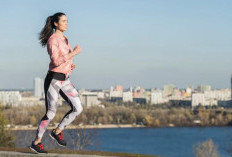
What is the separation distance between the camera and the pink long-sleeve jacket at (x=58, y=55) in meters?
3.57

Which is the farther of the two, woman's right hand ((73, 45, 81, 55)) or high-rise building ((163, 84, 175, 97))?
high-rise building ((163, 84, 175, 97))

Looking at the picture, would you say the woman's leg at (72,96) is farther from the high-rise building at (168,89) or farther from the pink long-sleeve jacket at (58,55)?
the high-rise building at (168,89)

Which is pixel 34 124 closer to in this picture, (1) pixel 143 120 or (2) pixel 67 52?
(1) pixel 143 120

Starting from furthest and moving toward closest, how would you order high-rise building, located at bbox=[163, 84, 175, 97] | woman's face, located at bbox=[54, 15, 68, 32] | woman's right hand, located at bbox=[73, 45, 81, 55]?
high-rise building, located at bbox=[163, 84, 175, 97]
woman's face, located at bbox=[54, 15, 68, 32]
woman's right hand, located at bbox=[73, 45, 81, 55]

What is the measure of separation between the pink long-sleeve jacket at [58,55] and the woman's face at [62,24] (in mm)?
67

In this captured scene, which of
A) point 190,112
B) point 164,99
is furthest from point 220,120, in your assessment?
point 164,99

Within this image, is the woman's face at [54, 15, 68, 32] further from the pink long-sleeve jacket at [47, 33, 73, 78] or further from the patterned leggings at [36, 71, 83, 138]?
the patterned leggings at [36, 71, 83, 138]

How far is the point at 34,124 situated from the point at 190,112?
3058 centimetres

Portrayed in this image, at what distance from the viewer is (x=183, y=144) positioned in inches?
1639

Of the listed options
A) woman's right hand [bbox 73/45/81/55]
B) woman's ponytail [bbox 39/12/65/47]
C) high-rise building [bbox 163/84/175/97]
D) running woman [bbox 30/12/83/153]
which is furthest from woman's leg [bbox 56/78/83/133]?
high-rise building [bbox 163/84/175/97]

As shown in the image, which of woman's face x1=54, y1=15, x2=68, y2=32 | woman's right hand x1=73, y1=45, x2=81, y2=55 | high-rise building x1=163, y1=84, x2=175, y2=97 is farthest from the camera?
high-rise building x1=163, y1=84, x2=175, y2=97

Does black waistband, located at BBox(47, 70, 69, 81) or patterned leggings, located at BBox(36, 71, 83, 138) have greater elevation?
black waistband, located at BBox(47, 70, 69, 81)

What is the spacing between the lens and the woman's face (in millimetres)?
3676

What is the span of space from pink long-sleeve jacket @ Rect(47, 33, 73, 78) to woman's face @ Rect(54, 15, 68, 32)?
7 cm
